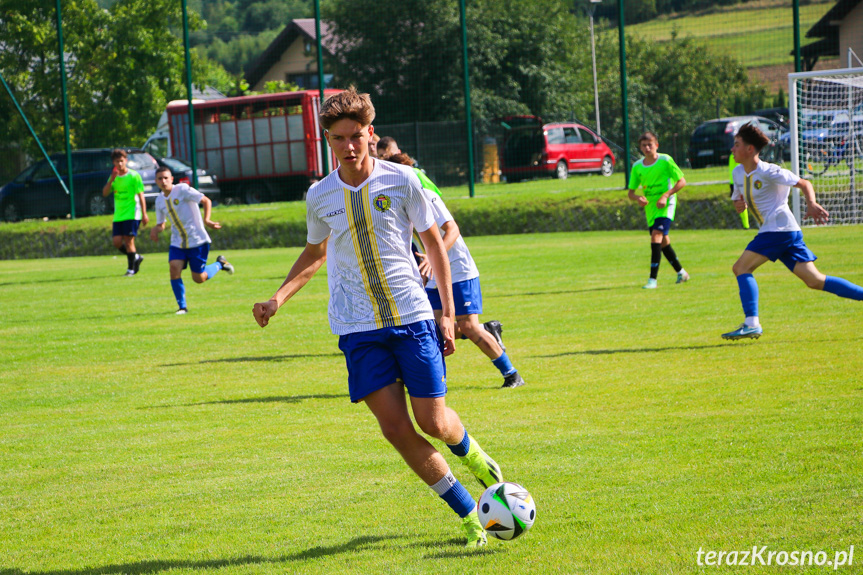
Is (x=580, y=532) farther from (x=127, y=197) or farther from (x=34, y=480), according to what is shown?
(x=127, y=197)

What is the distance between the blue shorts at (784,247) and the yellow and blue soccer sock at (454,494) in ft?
17.9

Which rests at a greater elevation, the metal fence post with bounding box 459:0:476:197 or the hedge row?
the metal fence post with bounding box 459:0:476:197

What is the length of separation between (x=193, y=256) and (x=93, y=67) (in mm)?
20337

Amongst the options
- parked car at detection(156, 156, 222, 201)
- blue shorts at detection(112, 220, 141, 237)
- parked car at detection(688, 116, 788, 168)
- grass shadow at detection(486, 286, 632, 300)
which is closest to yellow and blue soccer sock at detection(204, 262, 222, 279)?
grass shadow at detection(486, 286, 632, 300)

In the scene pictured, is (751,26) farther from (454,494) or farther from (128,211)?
(454,494)

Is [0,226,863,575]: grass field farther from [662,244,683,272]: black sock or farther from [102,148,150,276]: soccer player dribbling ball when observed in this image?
[102,148,150,276]: soccer player dribbling ball

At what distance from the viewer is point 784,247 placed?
29.2ft

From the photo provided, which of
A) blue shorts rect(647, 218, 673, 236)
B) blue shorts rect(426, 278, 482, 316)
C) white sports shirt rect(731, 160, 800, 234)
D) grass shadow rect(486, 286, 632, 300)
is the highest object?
white sports shirt rect(731, 160, 800, 234)

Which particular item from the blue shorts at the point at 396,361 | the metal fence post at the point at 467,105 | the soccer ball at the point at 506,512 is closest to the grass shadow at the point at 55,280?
the metal fence post at the point at 467,105

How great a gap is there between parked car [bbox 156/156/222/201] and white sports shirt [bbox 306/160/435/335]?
74.9 feet

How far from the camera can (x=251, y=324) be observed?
39.8 feet

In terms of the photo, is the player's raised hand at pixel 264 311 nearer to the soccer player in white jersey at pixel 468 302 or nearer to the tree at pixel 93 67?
the soccer player in white jersey at pixel 468 302

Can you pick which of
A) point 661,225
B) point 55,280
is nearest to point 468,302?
point 661,225

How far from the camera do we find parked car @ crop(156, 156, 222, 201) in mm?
27172
